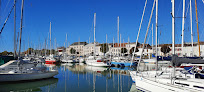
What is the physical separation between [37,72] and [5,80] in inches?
146

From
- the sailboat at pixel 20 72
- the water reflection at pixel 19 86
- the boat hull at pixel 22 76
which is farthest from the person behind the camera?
the sailboat at pixel 20 72

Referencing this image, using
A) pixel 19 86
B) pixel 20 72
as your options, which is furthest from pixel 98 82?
pixel 20 72

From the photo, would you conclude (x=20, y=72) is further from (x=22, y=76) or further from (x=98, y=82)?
(x=98, y=82)

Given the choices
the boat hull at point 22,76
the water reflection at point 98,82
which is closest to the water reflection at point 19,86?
the boat hull at point 22,76

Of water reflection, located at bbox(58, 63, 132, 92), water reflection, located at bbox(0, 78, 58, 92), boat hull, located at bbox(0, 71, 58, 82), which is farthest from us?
boat hull, located at bbox(0, 71, 58, 82)

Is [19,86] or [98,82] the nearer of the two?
[19,86]

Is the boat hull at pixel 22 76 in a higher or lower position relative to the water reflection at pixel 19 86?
higher

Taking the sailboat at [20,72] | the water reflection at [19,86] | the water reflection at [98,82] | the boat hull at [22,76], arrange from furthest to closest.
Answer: the sailboat at [20,72]
the boat hull at [22,76]
the water reflection at [98,82]
the water reflection at [19,86]

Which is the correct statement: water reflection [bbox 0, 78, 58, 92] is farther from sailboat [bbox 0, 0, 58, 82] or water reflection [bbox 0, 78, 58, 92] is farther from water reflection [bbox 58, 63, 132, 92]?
water reflection [bbox 58, 63, 132, 92]

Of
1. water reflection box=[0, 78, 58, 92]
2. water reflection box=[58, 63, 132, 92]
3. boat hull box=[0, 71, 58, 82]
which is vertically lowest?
water reflection box=[58, 63, 132, 92]

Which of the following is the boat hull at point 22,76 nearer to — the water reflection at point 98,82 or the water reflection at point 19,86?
the water reflection at point 19,86

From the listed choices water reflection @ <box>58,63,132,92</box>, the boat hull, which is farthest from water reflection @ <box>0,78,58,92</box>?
water reflection @ <box>58,63,132,92</box>

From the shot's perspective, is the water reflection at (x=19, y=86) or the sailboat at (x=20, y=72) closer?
the water reflection at (x=19, y=86)

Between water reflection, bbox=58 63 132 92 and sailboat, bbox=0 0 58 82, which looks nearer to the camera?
water reflection, bbox=58 63 132 92
